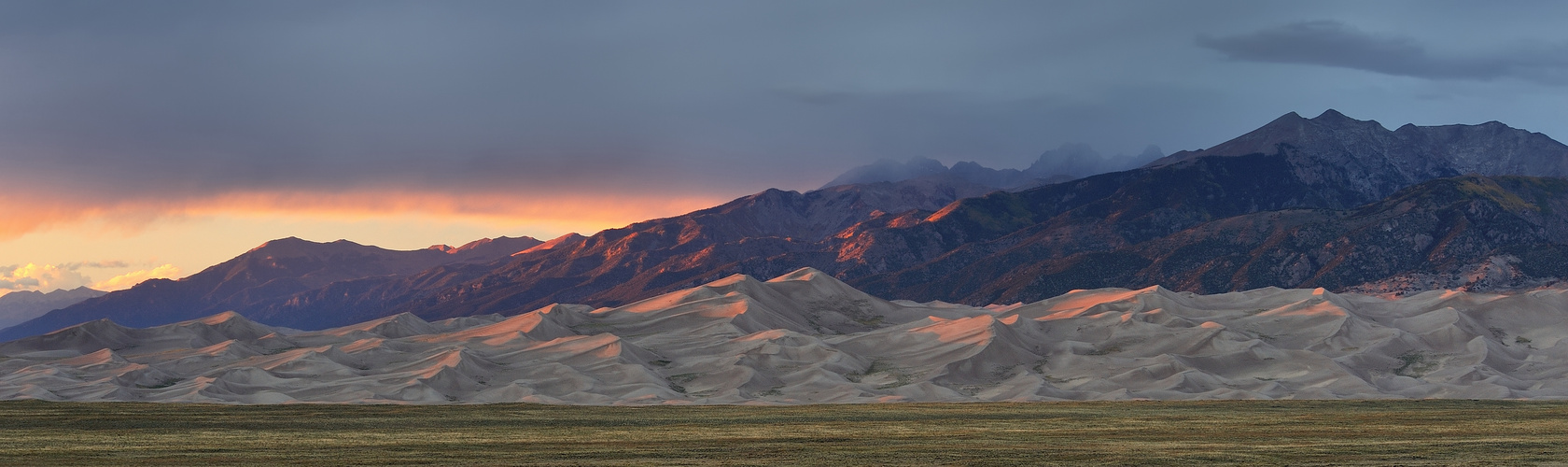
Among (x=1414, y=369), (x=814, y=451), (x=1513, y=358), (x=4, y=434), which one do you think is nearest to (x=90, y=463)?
(x=4, y=434)

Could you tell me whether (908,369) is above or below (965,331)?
below

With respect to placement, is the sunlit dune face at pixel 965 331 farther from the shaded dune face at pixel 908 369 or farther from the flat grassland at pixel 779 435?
the flat grassland at pixel 779 435

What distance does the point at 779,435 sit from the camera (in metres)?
70.8

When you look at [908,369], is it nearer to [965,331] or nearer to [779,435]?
[965,331]

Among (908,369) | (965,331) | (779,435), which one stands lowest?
(908,369)

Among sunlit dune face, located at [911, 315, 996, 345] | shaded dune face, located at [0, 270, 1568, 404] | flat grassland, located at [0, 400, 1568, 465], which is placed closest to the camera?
flat grassland, located at [0, 400, 1568, 465]

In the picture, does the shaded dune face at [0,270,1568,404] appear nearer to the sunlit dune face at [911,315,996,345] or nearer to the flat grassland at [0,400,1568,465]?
the sunlit dune face at [911,315,996,345]

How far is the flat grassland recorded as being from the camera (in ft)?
186

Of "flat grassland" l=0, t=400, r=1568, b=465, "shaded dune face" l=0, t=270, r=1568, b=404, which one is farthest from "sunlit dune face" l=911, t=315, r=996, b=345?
"flat grassland" l=0, t=400, r=1568, b=465

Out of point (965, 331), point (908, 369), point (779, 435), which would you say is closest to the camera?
point (779, 435)

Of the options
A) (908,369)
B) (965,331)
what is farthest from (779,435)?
(965,331)

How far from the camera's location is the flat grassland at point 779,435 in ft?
186

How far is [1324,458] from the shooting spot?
179ft

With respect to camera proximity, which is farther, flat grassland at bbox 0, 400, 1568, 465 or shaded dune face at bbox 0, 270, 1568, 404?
shaded dune face at bbox 0, 270, 1568, 404
